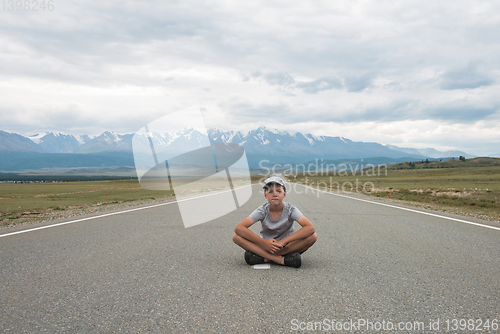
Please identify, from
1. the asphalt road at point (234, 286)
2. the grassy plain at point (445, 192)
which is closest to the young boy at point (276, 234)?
the asphalt road at point (234, 286)

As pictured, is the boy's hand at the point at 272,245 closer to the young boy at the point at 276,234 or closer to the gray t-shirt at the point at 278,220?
the young boy at the point at 276,234

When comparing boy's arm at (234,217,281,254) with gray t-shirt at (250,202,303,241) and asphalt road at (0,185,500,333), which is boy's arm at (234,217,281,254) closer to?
gray t-shirt at (250,202,303,241)

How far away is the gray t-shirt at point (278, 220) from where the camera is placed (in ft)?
17.7

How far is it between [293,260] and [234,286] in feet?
4.04

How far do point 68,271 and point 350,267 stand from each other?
4340 mm

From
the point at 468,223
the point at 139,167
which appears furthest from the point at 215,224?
the point at 468,223

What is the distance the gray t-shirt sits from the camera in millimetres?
5402

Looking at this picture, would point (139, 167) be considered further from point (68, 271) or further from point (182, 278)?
point (182, 278)

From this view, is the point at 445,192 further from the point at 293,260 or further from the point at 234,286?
the point at 234,286

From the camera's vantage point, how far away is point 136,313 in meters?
3.49

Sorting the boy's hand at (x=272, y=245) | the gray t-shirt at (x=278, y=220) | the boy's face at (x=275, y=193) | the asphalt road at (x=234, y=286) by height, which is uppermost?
the boy's face at (x=275, y=193)

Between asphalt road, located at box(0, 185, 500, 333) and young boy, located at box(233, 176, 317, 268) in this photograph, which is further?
young boy, located at box(233, 176, 317, 268)

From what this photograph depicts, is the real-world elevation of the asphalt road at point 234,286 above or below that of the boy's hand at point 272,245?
below

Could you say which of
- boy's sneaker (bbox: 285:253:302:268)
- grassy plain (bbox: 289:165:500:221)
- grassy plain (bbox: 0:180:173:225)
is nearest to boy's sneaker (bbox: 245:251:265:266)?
boy's sneaker (bbox: 285:253:302:268)
